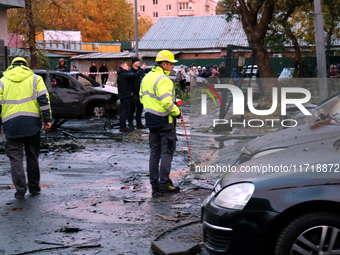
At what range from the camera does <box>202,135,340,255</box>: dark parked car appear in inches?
169

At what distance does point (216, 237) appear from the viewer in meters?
4.68

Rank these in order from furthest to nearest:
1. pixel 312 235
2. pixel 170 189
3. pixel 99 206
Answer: pixel 170 189
pixel 99 206
pixel 312 235

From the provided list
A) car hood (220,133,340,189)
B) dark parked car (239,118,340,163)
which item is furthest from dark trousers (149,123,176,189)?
car hood (220,133,340,189)

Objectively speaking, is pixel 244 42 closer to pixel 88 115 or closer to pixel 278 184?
pixel 88 115

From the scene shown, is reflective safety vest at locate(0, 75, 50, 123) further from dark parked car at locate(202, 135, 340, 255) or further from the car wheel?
the car wheel

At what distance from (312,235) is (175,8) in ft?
430

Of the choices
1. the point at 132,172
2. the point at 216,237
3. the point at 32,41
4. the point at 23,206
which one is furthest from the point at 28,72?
the point at 32,41

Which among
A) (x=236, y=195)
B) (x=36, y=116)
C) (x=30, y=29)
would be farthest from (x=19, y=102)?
(x=30, y=29)

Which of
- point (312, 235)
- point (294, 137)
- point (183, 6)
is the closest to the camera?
point (312, 235)

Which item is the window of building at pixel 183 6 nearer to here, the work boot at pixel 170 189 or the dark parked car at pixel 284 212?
the work boot at pixel 170 189

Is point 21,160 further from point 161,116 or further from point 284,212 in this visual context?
point 284,212

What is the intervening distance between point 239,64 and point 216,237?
12.2 metres


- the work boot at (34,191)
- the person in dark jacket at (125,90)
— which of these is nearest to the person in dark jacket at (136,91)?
the person in dark jacket at (125,90)

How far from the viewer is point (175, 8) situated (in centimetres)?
13238
